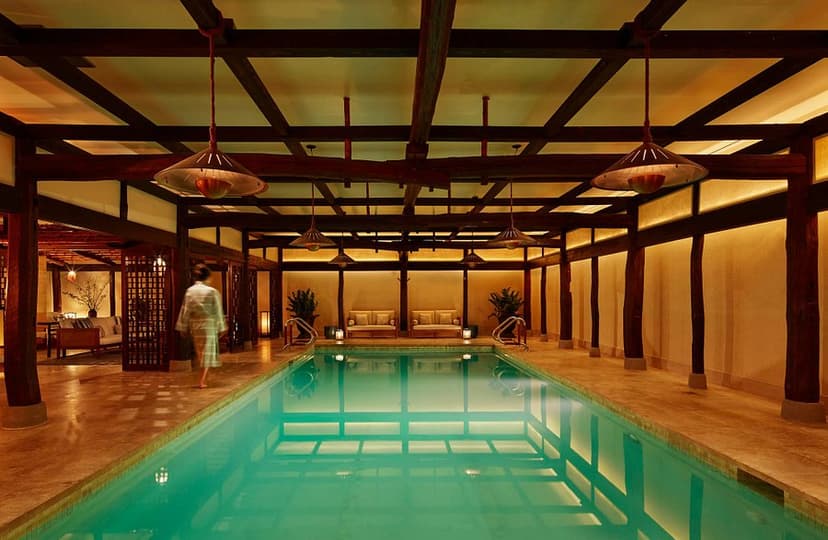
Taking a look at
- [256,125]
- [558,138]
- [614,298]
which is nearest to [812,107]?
[558,138]

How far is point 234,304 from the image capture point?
13906 mm

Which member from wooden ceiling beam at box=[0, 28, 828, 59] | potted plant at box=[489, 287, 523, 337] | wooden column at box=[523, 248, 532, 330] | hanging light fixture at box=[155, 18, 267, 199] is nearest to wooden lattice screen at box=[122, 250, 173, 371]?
hanging light fixture at box=[155, 18, 267, 199]

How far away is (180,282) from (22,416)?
4482 mm

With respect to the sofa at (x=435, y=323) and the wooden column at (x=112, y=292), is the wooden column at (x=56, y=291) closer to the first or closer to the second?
the wooden column at (x=112, y=292)

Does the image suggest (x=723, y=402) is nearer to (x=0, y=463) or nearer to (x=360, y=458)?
(x=360, y=458)

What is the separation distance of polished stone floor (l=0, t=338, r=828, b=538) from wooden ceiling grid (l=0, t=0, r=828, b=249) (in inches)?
99.7

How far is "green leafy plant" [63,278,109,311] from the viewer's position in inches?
739

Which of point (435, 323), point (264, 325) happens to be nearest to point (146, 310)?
point (264, 325)

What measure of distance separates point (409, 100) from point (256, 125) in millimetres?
1893

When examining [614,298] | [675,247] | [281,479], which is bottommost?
[281,479]

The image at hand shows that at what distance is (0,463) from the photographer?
429 cm

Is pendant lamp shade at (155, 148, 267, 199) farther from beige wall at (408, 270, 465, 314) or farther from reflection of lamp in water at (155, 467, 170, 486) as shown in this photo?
beige wall at (408, 270, 465, 314)

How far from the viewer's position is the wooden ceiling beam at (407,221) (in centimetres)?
1026

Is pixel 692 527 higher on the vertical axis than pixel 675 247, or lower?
lower
